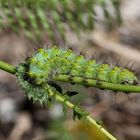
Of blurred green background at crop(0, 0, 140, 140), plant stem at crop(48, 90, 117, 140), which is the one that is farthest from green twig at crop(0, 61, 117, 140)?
blurred green background at crop(0, 0, 140, 140)

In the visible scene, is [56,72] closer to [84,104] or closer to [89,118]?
[89,118]

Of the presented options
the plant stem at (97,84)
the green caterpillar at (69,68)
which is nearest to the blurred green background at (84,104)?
the green caterpillar at (69,68)

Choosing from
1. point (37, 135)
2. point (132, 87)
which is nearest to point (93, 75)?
point (132, 87)

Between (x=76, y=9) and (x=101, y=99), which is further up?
(x=76, y=9)

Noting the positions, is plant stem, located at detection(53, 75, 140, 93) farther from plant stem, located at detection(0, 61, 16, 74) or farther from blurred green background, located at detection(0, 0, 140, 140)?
blurred green background, located at detection(0, 0, 140, 140)

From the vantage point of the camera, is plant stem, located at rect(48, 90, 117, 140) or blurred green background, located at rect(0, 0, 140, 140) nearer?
plant stem, located at rect(48, 90, 117, 140)

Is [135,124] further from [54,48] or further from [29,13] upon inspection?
[54,48]

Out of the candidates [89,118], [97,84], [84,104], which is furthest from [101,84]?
[84,104]

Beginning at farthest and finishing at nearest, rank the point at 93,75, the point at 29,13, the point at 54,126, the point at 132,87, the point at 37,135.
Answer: the point at 37,135, the point at 54,126, the point at 29,13, the point at 93,75, the point at 132,87

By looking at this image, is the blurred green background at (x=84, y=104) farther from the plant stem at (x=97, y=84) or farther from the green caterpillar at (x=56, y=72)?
the plant stem at (x=97, y=84)
